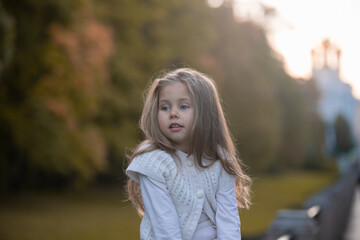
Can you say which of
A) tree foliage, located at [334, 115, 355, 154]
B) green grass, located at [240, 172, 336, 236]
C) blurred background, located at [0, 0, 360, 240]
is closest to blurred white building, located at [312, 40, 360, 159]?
tree foliage, located at [334, 115, 355, 154]

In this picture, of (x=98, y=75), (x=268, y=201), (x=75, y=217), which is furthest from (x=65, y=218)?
(x=268, y=201)

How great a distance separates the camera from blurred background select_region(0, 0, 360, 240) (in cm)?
1784

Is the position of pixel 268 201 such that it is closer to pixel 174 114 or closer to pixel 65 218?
pixel 65 218

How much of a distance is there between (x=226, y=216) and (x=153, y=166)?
0.43m

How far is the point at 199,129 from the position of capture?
256 cm

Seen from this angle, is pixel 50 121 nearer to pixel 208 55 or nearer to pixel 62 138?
pixel 62 138

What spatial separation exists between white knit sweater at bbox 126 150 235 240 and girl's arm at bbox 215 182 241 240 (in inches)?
1.5

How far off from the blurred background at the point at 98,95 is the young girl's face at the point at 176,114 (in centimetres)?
581

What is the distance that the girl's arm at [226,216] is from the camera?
2516 millimetres

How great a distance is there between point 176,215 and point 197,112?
502 mm

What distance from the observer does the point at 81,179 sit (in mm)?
21156

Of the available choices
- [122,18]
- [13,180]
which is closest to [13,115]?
[13,180]

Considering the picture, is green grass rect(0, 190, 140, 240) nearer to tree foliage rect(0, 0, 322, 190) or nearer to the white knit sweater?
tree foliage rect(0, 0, 322, 190)

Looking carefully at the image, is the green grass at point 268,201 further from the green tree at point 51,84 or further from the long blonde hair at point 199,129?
the long blonde hair at point 199,129
